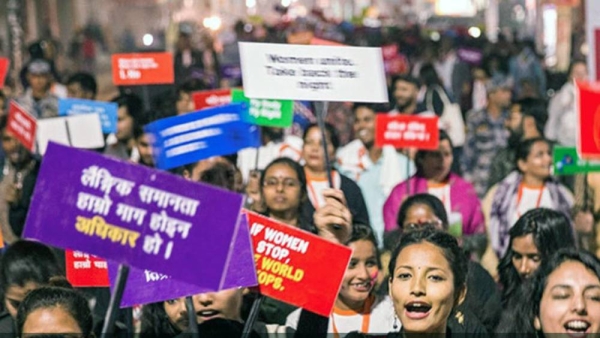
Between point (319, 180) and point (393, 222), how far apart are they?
2.84 ft

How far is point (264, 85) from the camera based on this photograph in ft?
25.4

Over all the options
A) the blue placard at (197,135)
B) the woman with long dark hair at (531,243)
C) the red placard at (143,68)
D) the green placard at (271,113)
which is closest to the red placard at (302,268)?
the woman with long dark hair at (531,243)

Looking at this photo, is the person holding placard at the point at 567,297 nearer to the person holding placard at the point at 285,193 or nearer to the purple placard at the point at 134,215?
the purple placard at the point at 134,215

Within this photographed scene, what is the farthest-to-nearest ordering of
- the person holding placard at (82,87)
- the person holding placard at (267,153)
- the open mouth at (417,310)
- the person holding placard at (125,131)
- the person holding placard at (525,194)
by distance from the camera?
the person holding placard at (82,87) < the person holding placard at (125,131) < the person holding placard at (267,153) < the person holding placard at (525,194) < the open mouth at (417,310)

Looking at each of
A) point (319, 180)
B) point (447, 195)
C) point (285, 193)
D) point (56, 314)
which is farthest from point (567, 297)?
point (319, 180)

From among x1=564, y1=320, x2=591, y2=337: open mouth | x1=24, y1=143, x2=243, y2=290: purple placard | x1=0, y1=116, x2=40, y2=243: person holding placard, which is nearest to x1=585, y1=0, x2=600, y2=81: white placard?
x1=0, y1=116, x2=40, y2=243: person holding placard

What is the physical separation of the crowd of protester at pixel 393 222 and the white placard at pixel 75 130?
0.96 ft

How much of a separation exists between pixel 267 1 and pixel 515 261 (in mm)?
78842

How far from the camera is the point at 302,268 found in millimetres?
6281

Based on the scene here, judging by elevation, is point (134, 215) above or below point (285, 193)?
above

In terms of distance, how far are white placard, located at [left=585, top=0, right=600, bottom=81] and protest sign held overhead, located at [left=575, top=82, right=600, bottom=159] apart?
234 centimetres

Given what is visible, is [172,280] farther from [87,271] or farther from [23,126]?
[23,126]

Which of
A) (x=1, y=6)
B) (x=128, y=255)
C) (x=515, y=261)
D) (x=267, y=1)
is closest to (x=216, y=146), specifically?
(x=515, y=261)

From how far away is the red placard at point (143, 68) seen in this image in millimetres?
14961
